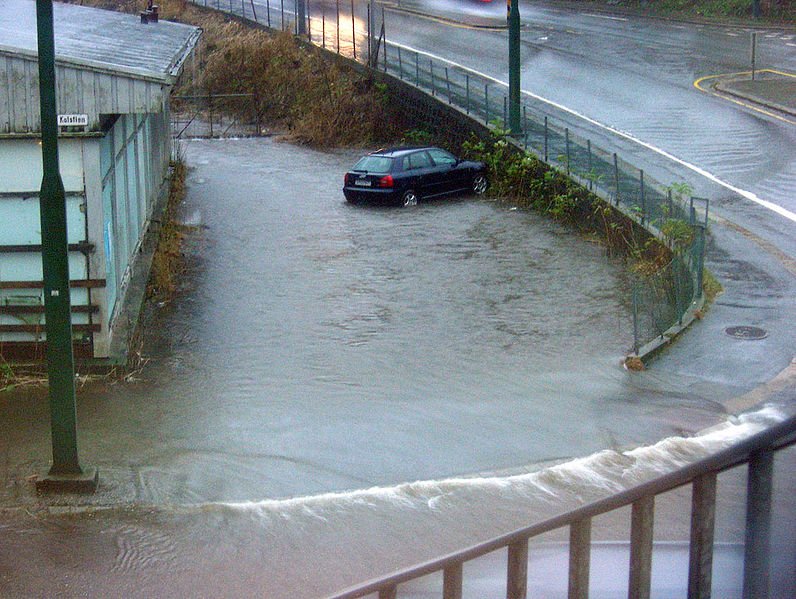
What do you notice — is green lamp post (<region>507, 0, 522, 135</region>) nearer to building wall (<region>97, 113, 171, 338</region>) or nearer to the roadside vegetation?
the roadside vegetation

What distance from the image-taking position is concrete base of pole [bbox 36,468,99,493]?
10.1m

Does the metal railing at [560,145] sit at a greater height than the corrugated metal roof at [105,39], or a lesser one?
lesser

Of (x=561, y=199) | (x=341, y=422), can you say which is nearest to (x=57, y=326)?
(x=341, y=422)

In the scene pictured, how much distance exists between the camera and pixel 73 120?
13.2 m

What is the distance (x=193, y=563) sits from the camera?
8859 mm

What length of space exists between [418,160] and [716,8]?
87.2ft

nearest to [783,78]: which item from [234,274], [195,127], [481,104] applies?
[481,104]

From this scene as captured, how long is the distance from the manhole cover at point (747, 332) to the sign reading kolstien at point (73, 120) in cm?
924

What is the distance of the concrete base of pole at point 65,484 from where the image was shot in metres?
10.1

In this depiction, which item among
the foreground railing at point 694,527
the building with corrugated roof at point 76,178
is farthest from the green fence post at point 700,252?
the foreground railing at point 694,527

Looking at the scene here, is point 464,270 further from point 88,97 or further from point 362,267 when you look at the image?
point 88,97

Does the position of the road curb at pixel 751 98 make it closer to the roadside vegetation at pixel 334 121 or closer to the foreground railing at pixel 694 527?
the roadside vegetation at pixel 334 121

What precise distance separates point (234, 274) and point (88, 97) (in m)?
6.60

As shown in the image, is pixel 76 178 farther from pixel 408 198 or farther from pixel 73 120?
pixel 408 198
